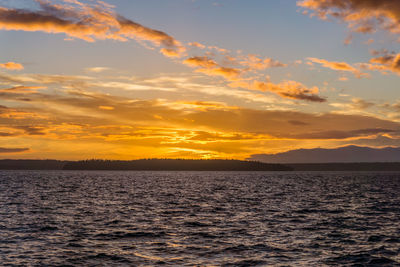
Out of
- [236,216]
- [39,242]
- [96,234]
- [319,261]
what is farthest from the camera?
[236,216]

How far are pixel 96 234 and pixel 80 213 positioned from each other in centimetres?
1632

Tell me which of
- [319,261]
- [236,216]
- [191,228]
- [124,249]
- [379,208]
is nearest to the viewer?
[319,261]

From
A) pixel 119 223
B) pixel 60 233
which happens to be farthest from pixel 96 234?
pixel 119 223

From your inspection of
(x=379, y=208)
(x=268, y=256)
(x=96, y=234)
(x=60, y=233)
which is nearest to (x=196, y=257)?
(x=268, y=256)

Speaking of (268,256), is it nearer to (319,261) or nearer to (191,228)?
(319,261)

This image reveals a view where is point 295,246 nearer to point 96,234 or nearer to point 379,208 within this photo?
point 96,234

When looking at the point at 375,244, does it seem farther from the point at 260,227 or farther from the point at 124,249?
the point at 124,249

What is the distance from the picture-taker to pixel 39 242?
3108 centimetres

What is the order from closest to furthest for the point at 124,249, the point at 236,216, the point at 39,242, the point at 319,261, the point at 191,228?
the point at 319,261, the point at 124,249, the point at 39,242, the point at 191,228, the point at 236,216

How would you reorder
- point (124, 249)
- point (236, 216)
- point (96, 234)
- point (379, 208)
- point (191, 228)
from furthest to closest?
point (379, 208) → point (236, 216) → point (191, 228) → point (96, 234) → point (124, 249)

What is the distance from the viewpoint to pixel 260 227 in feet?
128

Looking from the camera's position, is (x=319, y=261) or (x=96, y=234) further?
(x=96, y=234)

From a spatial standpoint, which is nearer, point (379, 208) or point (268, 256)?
point (268, 256)

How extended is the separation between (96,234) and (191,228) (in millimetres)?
8990
